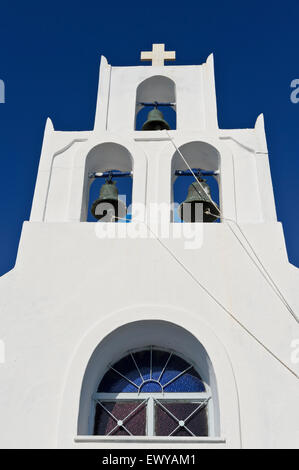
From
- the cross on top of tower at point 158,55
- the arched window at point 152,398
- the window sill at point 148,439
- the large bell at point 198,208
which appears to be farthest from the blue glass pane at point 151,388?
the cross on top of tower at point 158,55

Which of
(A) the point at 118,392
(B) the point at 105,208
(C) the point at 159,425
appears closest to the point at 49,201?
(B) the point at 105,208

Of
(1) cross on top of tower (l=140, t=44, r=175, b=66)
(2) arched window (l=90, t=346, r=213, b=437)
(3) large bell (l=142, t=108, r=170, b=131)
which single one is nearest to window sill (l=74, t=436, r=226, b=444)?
(2) arched window (l=90, t=346, r=213, b=437)

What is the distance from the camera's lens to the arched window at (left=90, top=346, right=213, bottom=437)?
5.32m

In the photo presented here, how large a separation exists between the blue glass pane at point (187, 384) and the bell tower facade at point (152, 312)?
11mm

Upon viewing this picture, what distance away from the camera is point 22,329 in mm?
5539

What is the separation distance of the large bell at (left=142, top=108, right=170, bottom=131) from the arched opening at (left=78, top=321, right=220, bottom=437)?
344 cm

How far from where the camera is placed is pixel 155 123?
26.2 feet

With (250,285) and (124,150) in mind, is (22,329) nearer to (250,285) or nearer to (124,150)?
(250,285)

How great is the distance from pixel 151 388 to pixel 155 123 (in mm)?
4016

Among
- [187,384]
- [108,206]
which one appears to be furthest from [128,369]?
[108,206]

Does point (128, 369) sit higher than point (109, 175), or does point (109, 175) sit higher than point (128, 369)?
point (109, 175)

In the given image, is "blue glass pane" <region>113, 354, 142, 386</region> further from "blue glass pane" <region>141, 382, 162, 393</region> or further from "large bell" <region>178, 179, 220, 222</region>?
"large bell" <region>178, 179, 220, 222</region>

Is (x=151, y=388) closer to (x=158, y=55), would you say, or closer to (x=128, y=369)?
(x=128, y=369)
